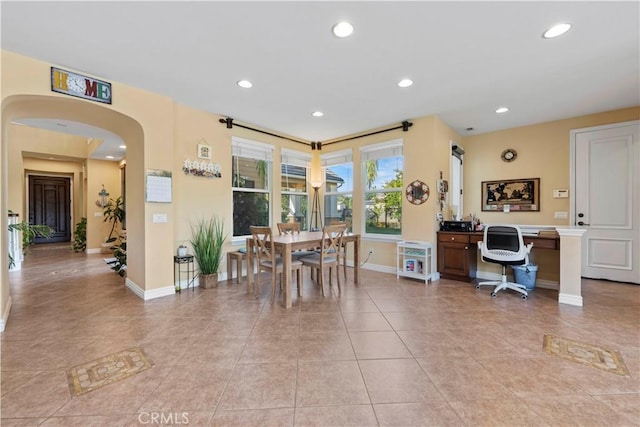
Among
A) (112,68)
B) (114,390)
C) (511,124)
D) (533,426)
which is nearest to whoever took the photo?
(533,426)

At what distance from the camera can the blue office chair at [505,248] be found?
342cm

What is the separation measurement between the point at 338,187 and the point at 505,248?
3169 mm

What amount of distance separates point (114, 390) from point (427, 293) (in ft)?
11.1

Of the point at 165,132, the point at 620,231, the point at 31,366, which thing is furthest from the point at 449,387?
the point at 620,231

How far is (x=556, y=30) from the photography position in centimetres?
222

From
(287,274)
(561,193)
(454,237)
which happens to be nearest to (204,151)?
(287,274)

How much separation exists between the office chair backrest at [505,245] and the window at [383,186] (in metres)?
1.42

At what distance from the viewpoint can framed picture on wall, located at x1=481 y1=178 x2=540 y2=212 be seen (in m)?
4.61

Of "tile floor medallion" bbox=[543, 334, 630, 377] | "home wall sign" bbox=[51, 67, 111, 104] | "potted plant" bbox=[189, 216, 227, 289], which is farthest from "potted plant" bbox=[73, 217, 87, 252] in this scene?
"tile floor medallion" bbox=[543, 334, 630, 377]

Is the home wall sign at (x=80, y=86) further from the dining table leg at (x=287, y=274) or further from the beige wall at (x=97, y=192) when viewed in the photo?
the beige wall at (x=97, y=192)

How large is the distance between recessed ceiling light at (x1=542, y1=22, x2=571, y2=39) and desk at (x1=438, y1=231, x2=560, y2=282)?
2.53 metres

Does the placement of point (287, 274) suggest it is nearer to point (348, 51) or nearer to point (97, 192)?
point (348, 51)

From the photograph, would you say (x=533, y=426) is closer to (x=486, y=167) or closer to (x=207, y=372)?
(x=207, y=372)

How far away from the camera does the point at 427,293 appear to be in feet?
11.9
